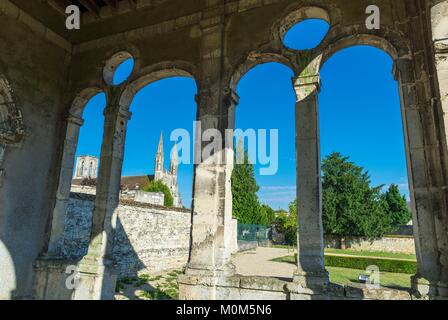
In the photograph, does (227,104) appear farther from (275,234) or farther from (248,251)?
(275,234)

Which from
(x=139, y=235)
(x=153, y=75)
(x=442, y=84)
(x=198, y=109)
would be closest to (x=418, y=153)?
(x=442, y=84)

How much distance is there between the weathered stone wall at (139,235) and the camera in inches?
364

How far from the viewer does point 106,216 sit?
4.99 metres

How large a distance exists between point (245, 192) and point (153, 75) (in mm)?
25260

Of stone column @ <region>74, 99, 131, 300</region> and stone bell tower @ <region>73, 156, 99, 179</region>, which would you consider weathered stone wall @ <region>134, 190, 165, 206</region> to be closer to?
stone column @ <region>74, 99, 131, 300</region>

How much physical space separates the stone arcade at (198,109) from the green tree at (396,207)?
35.4 meters

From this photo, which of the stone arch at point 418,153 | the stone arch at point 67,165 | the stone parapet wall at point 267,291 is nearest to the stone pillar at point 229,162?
Answer: the stone parapet wall at point 267,291

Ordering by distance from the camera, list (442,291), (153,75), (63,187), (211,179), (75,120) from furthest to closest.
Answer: (75,120)
(63,187)
(153,75)
(211,179)
(442,291)

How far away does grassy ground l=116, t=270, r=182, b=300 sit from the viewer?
303 inches

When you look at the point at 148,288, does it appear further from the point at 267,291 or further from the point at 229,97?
the point at 229,97

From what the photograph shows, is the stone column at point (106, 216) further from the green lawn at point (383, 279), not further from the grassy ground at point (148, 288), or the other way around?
the green lawn at point (383, 279)

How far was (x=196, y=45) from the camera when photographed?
5145mm

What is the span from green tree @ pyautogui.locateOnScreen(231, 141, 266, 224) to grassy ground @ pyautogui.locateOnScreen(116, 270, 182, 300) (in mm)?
18464

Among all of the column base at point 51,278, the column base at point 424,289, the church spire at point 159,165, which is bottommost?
the column base at point 51,278
